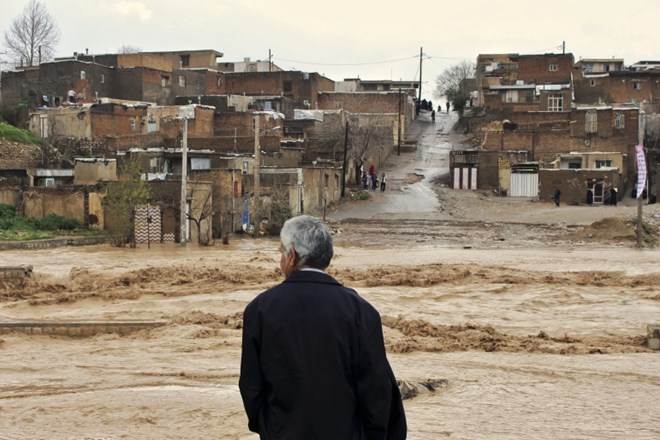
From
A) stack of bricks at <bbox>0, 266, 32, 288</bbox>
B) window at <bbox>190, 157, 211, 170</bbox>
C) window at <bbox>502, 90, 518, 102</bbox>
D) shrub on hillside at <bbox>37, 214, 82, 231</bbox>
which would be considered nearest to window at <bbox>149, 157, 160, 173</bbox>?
window at <bbox>190, 157, 211, 170</bbox>

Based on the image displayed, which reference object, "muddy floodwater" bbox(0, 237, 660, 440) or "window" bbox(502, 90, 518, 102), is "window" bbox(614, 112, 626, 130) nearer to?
"window" bbox(502, 90, 518, 102)

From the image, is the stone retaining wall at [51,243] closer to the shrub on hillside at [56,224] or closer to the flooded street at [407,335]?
the flooded street at [407,335]

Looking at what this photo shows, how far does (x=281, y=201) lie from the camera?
3853 centimetres

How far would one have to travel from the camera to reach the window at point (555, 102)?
64812 millimetres

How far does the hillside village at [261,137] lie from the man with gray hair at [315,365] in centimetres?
2843

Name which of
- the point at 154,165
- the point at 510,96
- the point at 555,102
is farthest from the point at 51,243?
the point at 510,96

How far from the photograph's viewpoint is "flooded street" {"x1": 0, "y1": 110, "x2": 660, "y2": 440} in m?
9.45

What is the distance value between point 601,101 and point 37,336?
59918 millimetres

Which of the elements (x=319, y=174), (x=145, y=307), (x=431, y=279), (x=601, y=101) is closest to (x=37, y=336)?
(x=145, y=307)

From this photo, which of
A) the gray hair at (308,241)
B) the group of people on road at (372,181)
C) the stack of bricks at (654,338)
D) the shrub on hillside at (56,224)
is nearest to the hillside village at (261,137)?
the shrub on hillside at (56,224)

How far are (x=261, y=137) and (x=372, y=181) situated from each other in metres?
7.15

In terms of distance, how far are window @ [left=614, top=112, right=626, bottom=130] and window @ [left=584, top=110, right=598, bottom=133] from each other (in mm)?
1185

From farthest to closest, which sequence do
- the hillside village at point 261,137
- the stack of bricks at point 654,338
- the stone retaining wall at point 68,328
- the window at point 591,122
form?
the window at point 591,122 < the hillside village at point 261,137 < the stone retaining wall at point 68,328 < the stack of bricks at point 654,338

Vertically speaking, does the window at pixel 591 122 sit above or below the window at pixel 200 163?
above
